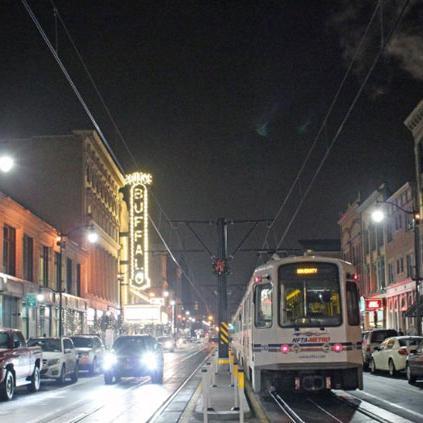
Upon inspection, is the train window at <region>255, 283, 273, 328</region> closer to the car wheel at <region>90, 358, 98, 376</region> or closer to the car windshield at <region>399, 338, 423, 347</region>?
the car windshield at <region>399, 338, 423, 347</region>

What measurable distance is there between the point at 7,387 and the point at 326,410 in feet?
30.4

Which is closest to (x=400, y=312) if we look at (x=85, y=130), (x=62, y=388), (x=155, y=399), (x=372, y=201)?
(x=372, y=201)

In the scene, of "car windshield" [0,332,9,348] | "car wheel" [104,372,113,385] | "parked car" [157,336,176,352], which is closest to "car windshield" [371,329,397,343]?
"car wheel" [104,372,113,385]

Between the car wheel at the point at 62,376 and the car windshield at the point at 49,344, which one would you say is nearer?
the car wheel at the point at 62,376

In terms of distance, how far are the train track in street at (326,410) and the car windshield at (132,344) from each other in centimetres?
882

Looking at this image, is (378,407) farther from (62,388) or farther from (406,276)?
(406,276)

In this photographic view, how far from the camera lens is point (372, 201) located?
6250cm

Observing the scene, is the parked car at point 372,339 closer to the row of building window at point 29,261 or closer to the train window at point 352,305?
the train window at point 352,305

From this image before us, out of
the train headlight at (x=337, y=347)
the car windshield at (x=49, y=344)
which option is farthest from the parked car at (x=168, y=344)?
the train headlight at (x=337, y=347)

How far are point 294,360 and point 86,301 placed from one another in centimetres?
4592

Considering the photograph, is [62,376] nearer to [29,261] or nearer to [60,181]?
[29,261]

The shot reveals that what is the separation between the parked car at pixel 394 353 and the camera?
28125mm

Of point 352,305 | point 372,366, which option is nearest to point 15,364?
point 352,305

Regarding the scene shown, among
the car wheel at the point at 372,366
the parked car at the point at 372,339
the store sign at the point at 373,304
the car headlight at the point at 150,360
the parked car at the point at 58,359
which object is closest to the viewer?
the parked car at the point at 58,359
